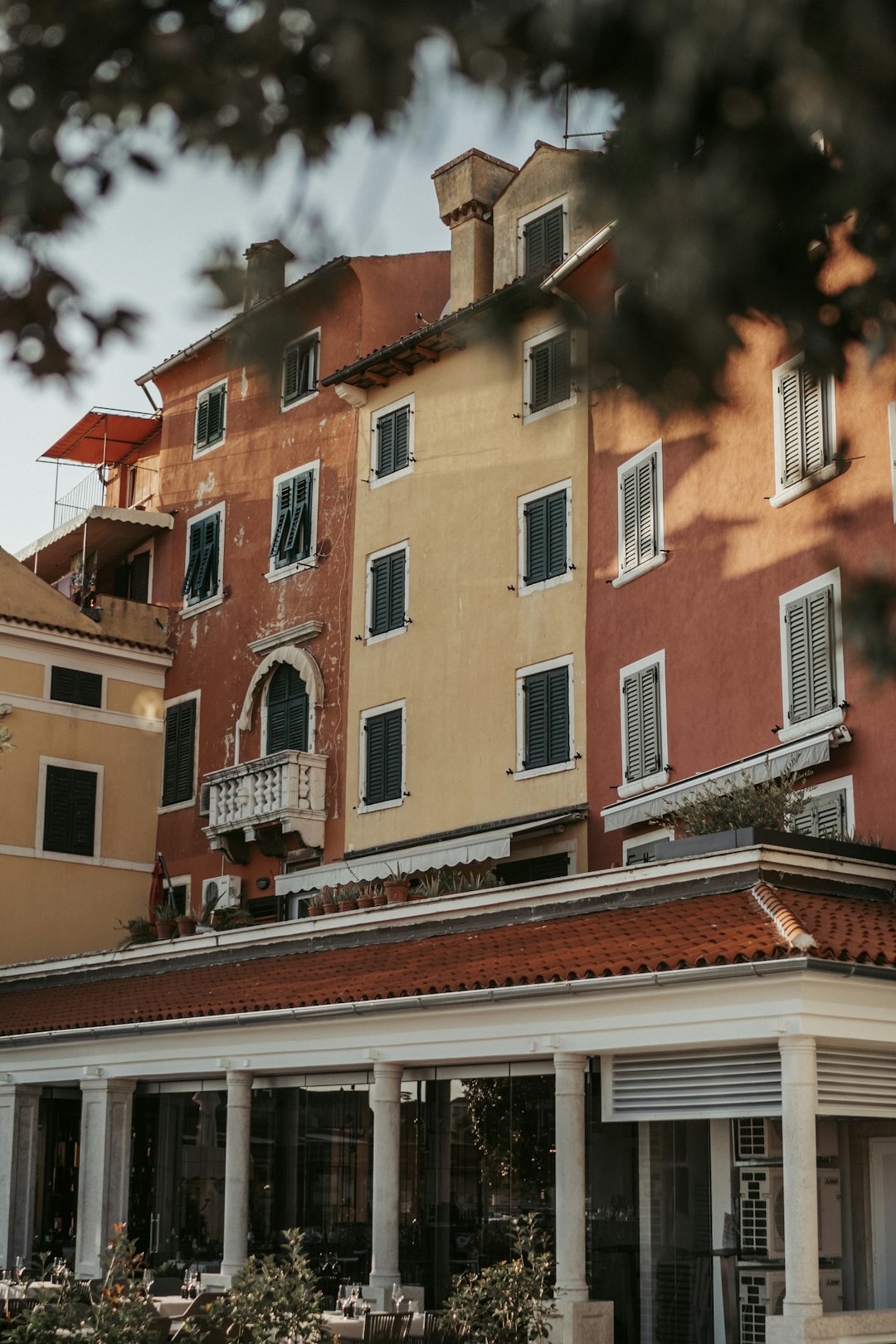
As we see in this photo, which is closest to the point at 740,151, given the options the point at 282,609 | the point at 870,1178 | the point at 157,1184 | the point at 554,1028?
the point at 554,1028

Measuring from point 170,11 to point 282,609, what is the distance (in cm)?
2566

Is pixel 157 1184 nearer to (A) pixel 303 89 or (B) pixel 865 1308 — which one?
(B) pixel 865 1308

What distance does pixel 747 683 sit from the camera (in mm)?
20688

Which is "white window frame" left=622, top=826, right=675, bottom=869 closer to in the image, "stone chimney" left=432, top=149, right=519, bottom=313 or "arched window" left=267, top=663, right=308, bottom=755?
"arched window" left=267, top=663, right=308, bottom=755

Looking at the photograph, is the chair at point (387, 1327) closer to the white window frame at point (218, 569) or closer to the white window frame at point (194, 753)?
the white window frame at point (194, 753)

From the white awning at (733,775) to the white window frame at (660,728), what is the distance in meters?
0.21

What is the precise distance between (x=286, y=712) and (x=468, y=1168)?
12.7 metres

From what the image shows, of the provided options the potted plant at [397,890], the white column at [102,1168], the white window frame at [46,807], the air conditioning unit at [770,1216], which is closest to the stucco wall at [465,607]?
the potted plant at [397,890]

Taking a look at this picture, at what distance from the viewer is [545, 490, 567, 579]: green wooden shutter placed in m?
24.7

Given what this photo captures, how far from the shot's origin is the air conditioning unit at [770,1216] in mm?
16281

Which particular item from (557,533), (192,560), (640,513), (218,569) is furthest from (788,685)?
(192,560)

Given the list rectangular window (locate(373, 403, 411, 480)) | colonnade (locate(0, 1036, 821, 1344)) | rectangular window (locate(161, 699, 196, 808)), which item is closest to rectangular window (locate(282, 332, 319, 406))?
rectangular window (locate(373, 403, 411, 480))

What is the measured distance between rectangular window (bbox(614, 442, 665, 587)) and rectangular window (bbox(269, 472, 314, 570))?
7.73m

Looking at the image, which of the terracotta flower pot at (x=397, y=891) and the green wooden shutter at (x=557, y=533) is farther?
the green wooden shutter at (x=557, y=533)
